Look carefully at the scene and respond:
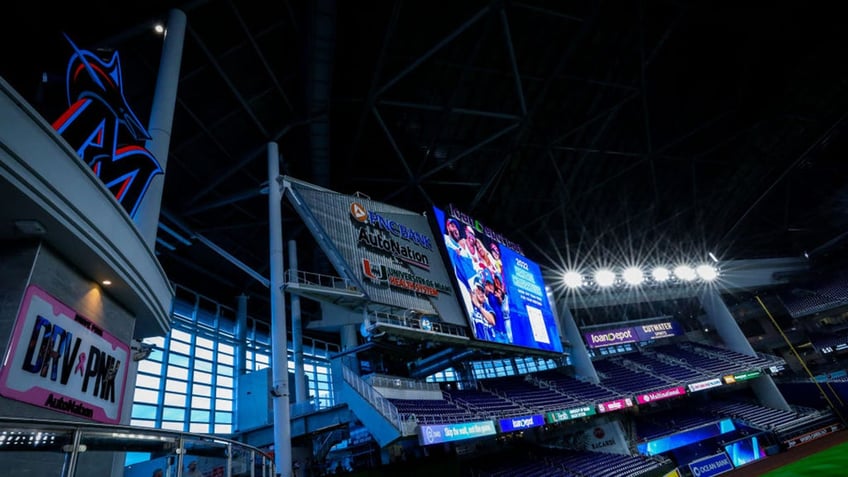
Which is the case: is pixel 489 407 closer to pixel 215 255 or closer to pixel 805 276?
pixel 215 255

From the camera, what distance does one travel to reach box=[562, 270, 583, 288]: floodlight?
32125 millimetres

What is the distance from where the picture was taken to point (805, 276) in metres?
38.8

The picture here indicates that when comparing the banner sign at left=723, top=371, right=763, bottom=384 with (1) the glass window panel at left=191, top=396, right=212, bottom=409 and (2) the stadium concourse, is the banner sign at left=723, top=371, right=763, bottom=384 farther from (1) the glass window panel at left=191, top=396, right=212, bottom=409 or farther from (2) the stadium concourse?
(1) the glass window panel at left=191, top=396, right=212, bottom=409

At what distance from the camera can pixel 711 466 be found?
2072 cm

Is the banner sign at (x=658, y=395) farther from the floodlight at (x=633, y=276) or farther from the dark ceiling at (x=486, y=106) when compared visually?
the dark ceiling at (x=486, y=106)

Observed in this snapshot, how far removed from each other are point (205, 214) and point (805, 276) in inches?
2154

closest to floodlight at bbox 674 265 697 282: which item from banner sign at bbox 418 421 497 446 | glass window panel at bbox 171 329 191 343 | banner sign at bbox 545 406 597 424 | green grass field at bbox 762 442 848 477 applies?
banner sign at bbox 545 406 597 424

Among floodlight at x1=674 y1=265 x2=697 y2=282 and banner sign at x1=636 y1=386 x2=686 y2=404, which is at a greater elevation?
floodlight at x1=674 y1=265 x2=697 y2=282

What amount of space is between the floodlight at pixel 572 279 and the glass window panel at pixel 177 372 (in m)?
28.9

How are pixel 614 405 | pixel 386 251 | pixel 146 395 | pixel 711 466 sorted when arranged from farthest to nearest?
pixel 614 405, pixel 146 395, pixel 711 466, pixel 386 251

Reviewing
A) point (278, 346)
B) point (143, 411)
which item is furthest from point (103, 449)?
point (143, 411)

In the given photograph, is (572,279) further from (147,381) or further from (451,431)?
(147,381)

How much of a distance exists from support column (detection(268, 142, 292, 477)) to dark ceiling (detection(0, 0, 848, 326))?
3417 mm

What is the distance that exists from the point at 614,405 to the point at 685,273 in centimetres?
1856
